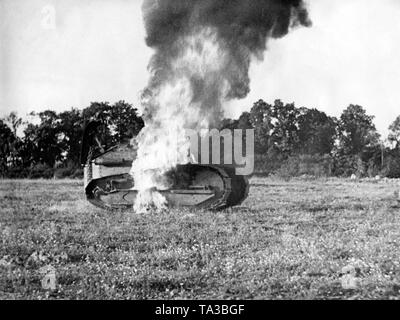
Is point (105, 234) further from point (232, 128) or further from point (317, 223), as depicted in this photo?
point (232, 128)

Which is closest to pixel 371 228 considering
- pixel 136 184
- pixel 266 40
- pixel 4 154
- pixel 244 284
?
pixel 244 284

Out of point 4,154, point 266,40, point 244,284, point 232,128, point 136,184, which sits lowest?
point 244,284

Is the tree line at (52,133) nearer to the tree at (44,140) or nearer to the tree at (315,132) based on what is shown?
the tree at (44,140)

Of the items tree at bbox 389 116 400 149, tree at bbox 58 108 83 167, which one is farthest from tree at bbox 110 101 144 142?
tree at bbox 389 116 400 149

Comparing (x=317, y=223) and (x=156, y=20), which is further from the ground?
(x=156, y=20)

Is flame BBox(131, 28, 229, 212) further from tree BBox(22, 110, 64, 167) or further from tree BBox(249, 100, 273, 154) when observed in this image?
tree BBox(22, 110, 64, 167)

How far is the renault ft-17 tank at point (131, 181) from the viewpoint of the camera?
41.7 feet

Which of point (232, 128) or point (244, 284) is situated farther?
point (232, 128)

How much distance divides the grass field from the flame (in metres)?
1.76

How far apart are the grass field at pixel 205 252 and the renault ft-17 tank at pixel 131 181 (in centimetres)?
77

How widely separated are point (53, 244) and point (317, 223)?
5.63m

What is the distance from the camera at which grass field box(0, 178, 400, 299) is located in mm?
6094

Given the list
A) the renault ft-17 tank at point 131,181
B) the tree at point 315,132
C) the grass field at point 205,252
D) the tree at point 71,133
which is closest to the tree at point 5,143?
the grass field at point 205,252

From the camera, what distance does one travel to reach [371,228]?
9211 mm
